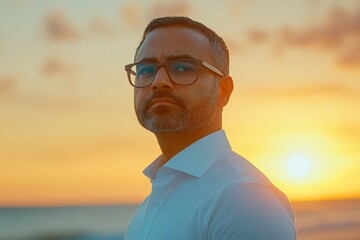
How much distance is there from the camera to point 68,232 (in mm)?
40094

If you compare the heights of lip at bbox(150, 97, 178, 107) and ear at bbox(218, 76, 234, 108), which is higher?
ear at bbox(218, 76, 234, 108)

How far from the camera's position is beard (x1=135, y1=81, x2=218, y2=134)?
253cm

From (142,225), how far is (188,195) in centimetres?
26

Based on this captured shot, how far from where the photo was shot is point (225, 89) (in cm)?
279

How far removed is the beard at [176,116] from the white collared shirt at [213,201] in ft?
0.25

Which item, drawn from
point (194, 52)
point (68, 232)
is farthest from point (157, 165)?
point (68, 232)

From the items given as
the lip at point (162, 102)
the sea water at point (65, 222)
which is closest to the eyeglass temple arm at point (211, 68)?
the lip at point (162, 102)

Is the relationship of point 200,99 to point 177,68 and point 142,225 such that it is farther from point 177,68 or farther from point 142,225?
point 142,225

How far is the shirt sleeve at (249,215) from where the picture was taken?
6.83ft

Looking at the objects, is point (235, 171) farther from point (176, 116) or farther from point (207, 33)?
point (207, 33)

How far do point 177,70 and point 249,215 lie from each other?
0.75m

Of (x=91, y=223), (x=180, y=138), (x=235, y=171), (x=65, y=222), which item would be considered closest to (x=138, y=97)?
(x=180, y=138)

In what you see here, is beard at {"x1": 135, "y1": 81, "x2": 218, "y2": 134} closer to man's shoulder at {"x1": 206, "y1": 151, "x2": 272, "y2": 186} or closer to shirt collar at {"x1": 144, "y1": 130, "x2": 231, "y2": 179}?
shirt collar at {"x1": 144, "y1": 130, "x2": 231, "y2": 179}

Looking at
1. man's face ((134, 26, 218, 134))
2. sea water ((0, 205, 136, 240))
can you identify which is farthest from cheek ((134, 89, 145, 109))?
sea water ((0, 205, 136, 240))
